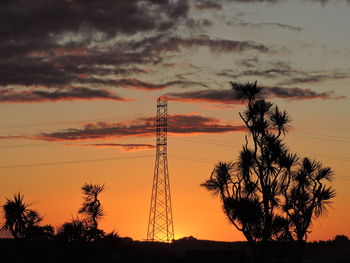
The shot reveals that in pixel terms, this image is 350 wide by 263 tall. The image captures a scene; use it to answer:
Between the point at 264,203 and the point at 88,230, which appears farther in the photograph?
the point at 88,230

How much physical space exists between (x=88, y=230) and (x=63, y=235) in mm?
2888

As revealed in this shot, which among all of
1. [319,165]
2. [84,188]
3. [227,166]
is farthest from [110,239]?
[319,165]

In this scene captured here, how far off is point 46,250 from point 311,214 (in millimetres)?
22237

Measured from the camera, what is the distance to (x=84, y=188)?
46.5m

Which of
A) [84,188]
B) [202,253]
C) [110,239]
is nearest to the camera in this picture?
[84,188]

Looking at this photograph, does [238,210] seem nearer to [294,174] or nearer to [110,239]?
[294,174]

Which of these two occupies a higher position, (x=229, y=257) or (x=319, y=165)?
(x=319, y=165)

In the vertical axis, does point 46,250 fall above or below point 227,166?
below

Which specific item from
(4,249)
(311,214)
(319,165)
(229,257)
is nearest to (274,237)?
(311,214)

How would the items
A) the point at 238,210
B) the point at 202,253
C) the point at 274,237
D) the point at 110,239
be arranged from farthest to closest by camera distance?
the point at 202,253 → the point at 110,239 → the point at 274,237 → the point at 238,210

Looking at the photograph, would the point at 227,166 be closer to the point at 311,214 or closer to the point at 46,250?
the point at 311,214

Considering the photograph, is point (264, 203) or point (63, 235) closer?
point (264, 203)

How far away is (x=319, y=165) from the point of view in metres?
40.8

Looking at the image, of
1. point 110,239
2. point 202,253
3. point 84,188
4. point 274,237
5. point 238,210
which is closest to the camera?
point 238,210
